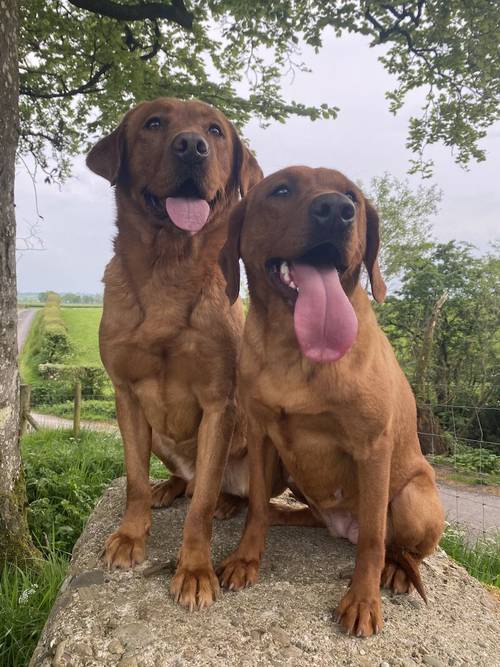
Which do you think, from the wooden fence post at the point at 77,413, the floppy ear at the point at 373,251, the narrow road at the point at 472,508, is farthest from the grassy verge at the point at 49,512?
the narrow road at the point at 472,508

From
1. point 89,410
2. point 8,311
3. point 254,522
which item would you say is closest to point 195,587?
point 254,522

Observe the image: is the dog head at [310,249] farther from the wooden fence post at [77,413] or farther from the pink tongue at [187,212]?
the wooden fence post at [77,413]

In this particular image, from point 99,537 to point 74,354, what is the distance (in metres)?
31.2

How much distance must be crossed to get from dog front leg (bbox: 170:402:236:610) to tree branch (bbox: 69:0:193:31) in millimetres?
4825

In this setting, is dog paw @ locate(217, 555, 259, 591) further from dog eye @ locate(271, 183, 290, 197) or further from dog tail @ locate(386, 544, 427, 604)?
dog eye @ locate(271, 183, 290, 197)


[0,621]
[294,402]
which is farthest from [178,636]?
[0,621]

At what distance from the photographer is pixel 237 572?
2.14m

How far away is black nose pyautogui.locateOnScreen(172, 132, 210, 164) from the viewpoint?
85.5 inches

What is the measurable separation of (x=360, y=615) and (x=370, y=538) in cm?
28

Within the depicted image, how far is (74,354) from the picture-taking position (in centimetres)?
3203

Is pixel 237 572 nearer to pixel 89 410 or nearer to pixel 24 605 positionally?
pixel 24 605

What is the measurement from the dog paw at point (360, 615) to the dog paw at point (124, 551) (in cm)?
92

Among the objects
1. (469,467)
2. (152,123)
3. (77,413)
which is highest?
(152,123)

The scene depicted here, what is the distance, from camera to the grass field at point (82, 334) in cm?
3057
